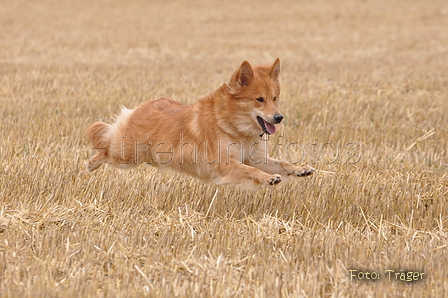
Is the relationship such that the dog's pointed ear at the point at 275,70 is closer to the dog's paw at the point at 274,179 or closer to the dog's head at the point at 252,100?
the dog's head at the point at 252,100

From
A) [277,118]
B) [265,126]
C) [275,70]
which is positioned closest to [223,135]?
[265,126]

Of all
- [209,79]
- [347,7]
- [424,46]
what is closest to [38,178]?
[209,79]

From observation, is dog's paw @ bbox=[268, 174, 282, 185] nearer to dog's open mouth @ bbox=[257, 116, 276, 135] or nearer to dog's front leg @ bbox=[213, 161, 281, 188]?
dog's front leg @ bbox=[213, 161, 281, 188]

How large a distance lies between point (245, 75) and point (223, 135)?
0.57m

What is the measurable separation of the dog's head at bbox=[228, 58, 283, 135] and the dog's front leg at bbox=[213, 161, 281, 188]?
36cm

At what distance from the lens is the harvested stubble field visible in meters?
3.50

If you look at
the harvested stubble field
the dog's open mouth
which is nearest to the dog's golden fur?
the dog's open mouth

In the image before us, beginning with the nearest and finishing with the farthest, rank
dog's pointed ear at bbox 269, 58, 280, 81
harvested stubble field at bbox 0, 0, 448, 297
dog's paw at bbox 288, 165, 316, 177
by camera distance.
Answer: harvested stubble field at bbox 0, 0, 448, 297, dog's paw at bbox 288, 165, 316, 177, dog's pointed ear at bbox 269, 58, 280, 81

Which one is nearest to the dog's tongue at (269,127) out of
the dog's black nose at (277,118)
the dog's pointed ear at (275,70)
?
the dog's black nose at (277,118)

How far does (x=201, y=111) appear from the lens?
17.1 ft

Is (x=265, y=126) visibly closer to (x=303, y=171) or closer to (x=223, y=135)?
(x=223, y=135)

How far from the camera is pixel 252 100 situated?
4.87 metres

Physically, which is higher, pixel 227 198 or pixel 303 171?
pixel 303 171

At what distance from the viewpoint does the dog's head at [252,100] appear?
15.9ft
